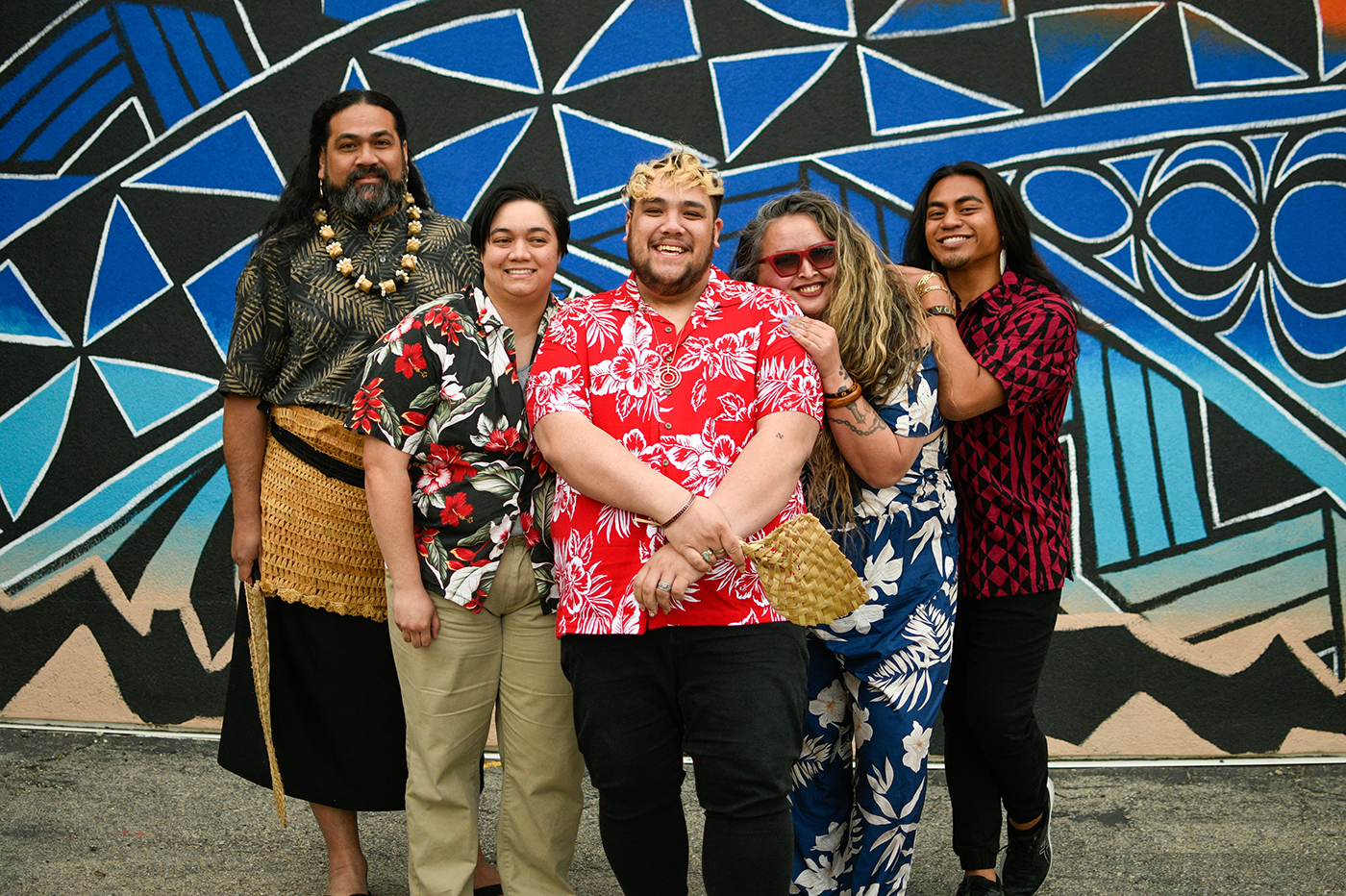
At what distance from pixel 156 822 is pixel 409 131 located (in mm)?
2633

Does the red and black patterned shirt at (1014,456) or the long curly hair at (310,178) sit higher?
the long curly hair at (310,178)

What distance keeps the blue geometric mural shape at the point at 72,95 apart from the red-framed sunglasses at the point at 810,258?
3135 millimetres

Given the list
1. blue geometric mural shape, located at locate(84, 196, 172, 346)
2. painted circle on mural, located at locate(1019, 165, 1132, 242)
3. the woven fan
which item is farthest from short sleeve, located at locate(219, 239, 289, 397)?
painted circle on mural, located at locate(1019, 165, 1132, 242)

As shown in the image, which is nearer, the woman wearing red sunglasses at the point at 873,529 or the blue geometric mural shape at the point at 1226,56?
the woman wearing red sunglasses at the point at 873,529

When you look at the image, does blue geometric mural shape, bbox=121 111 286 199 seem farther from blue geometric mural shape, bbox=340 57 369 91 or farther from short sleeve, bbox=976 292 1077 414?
short sleeve, bbox=976 292 1077 414

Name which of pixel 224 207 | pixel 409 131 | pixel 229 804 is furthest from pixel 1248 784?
pixel 224 207

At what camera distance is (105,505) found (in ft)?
14.0

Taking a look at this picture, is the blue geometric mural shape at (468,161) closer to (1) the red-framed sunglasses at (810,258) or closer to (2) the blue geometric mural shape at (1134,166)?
(1) the red-framed sunglasses at (810,258)

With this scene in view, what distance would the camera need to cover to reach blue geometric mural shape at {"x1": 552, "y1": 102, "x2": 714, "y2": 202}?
411 centimetres

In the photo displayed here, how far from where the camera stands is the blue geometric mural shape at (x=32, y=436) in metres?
4.27

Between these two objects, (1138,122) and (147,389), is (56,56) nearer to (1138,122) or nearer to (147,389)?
(147,389)

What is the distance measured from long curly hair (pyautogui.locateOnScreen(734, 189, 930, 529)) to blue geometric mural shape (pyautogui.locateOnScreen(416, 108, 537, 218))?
1894 mm

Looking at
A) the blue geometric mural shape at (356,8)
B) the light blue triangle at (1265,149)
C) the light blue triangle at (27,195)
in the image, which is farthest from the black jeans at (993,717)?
the light blue triangle at (27,195)

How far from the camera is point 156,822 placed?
132 inches
